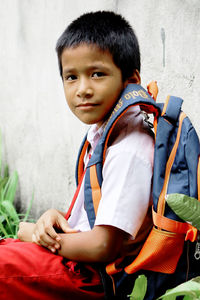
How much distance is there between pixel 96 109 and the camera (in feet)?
4.26

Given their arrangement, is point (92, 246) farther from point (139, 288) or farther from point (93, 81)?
point (93, 81)

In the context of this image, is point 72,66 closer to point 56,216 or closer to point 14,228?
point 56,216

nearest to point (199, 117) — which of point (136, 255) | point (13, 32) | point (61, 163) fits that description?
point (136, 255)

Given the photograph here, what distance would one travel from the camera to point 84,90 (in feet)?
4.19

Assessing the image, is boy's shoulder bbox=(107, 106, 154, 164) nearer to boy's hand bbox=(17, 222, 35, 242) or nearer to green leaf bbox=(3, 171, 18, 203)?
boy's hand bbox=(17, 222, 35, 242)

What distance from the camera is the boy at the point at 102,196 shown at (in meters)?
1.17

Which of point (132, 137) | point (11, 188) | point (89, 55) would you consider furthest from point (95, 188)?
point (11, 188)

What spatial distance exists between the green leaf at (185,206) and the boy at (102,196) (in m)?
0.21

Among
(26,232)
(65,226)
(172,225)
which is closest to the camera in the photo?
(172,225)

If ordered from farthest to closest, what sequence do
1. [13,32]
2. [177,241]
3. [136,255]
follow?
[13,32] → [136,255] → [177,241]

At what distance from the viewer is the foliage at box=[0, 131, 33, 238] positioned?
248 cm

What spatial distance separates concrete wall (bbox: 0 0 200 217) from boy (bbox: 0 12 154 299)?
334 mm

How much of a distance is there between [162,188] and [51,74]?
1532 mm

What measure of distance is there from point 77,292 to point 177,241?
1.16ft
